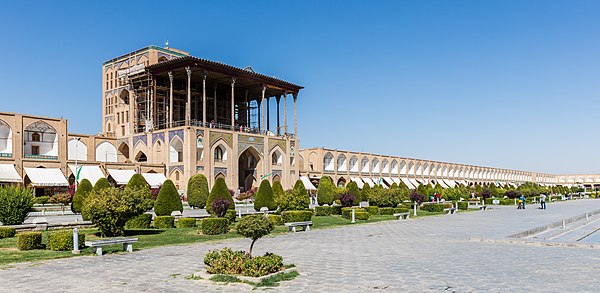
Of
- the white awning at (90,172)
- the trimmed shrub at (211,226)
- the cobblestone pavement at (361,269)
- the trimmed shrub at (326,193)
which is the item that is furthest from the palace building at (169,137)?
the cobblestone pavement at (361,269)

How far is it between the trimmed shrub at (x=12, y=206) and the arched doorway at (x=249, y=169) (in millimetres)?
30911

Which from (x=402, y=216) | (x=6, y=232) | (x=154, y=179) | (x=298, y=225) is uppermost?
(x=154, y=179)

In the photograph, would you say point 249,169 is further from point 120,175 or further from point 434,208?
point 434,208

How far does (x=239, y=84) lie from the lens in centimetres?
5094

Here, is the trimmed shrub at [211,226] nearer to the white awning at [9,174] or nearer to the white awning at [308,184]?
the white awning at [9,174]

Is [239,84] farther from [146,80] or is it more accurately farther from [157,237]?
[157,237]

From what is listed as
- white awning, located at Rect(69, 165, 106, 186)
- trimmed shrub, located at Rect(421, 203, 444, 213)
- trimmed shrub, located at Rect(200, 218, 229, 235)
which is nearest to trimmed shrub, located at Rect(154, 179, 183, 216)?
trimmed shrub, located at Rect(200, 218, 229, 235)

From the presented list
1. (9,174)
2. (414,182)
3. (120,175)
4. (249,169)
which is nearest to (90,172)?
(120,175)

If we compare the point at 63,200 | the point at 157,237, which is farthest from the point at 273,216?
the point at 63,200

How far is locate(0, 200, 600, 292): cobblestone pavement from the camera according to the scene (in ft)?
25.5

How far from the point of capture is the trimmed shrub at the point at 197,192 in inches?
1268

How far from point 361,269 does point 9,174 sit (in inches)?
1242

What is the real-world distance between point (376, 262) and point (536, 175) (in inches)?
5163

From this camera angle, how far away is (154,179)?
135ft
